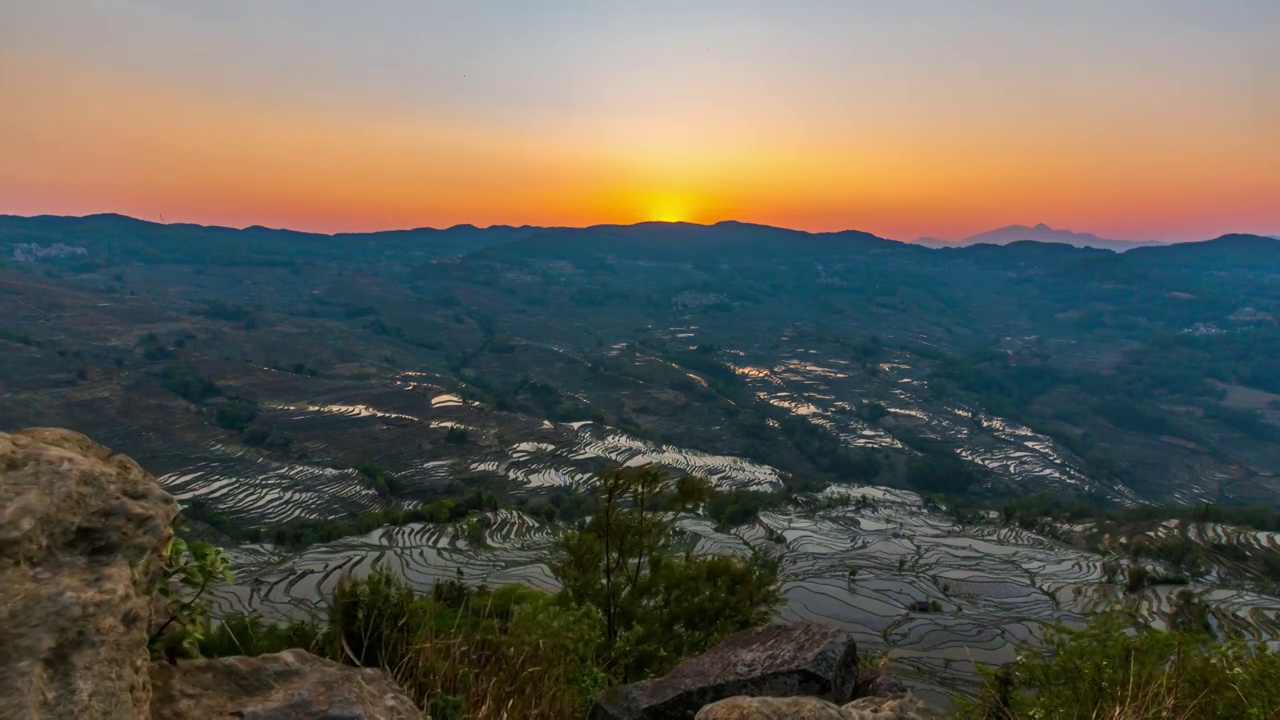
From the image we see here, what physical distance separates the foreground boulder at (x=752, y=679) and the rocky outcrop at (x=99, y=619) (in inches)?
101

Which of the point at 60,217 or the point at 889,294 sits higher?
the point at 60,217

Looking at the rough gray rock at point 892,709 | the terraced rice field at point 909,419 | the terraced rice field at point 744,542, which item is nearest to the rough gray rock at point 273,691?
the rough gray rock at point 892,709

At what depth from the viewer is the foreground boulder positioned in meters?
4.84

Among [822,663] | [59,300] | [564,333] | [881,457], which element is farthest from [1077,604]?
[59,300]

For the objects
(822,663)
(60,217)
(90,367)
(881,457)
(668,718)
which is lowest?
(881,457)

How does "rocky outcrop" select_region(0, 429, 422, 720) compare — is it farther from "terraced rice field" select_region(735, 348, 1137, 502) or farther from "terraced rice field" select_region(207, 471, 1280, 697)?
"terraced rice field" select_region(735, 348, 1137, 502)

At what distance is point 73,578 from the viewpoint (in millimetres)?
2139

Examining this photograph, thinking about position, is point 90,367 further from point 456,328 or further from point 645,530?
point 645,530

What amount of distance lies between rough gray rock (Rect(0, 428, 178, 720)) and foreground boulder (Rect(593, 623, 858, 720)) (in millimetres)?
3549

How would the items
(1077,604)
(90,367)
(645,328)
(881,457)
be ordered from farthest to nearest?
(645,328) < (881,457) < (90,367) < (1077,604)

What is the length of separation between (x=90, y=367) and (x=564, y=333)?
7133 centimetres

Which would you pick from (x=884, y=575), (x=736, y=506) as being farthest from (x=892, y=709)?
(x=736, y=506)

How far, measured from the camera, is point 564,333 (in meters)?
119

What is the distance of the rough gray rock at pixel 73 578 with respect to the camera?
189cm
